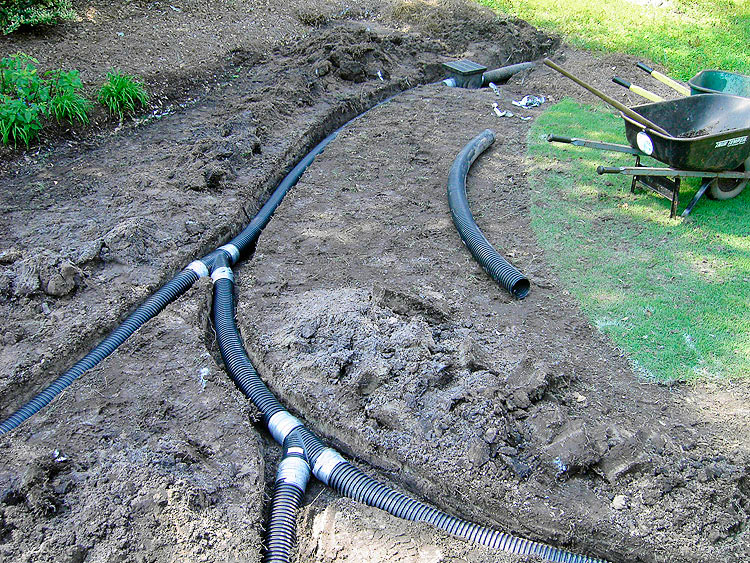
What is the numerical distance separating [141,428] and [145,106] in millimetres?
5115

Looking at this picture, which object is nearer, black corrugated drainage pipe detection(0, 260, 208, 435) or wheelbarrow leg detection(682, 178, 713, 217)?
black corrugated drainage pipe detection(0, 260, 208, 435)

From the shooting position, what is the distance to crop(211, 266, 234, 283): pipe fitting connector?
462 cm

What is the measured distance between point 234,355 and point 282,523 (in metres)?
1.37

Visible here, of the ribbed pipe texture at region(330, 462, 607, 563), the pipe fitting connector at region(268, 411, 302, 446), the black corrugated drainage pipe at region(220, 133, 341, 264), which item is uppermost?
the black corrugated drainage pipe at region(220, 133, 341, 264)

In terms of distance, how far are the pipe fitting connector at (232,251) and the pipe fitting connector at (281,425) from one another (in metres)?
1.84

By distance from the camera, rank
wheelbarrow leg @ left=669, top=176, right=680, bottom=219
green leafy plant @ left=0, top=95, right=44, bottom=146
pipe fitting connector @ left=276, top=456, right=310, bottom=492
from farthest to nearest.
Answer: green leafy plant @ left=0, top=95, right=44, bottom=146 → wheelbarrow leg @ left=669, top=176, right=680, bottom=219 → pipe fitting connector @ left=276, top=456, right=310, bottom=492

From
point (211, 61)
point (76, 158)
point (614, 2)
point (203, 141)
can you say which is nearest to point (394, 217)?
A: point (203, 141)

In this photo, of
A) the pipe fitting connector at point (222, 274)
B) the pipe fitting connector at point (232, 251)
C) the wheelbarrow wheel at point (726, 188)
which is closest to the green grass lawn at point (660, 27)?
the wheelbarrow wheel at point (726, 188)

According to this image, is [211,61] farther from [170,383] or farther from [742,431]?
[742,431]

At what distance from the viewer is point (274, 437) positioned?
3.56m

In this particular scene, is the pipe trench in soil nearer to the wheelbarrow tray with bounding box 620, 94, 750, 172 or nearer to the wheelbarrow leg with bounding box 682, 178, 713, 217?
the wheelbarrow tray with bounding box 620, 94, 750, 172

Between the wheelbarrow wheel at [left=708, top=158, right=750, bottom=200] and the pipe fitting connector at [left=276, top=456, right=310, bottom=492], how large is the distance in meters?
4.71

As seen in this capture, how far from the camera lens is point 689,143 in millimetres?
4867

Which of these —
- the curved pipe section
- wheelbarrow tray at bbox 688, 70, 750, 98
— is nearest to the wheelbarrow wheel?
wheelbarrow tray at bbox 688, 70, 750, 98
